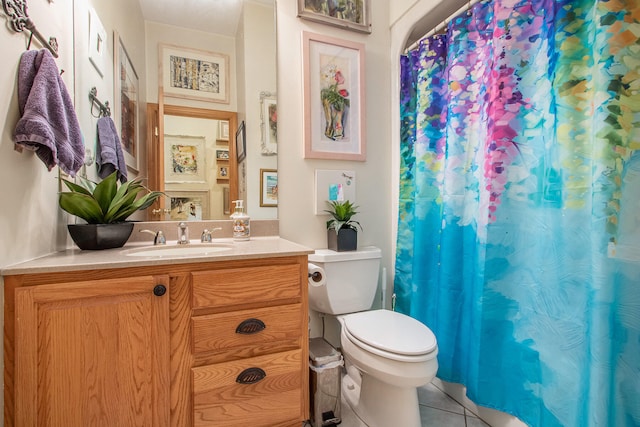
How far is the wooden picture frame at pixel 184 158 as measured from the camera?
1451mm

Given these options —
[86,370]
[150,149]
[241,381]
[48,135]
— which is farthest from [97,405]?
[150,149]

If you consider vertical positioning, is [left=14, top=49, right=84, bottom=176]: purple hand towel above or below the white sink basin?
above

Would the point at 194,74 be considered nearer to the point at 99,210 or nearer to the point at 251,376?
the point at 99,210

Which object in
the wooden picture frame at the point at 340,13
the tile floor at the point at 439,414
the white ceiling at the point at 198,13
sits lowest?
the tile floor at the point at 439,414

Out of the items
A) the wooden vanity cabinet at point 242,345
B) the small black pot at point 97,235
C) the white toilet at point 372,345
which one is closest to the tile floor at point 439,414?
the white toilet at point 372,345

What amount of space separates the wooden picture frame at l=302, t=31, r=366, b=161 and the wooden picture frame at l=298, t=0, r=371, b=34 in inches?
3.7

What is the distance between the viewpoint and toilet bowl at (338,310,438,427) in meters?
1.07

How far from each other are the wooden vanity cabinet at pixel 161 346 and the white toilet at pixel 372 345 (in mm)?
261

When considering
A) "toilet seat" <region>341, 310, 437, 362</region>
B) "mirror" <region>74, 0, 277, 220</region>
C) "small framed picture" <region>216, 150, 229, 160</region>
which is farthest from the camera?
"small framed picture" <region>216, 150, 229, 160</region>

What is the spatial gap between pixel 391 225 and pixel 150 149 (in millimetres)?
1438

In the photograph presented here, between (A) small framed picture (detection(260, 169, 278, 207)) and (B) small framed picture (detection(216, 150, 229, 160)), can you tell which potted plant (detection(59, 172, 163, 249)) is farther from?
(A) small framed picture (detection(260, 169, 278, 207))

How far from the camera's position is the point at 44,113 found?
33.8 inches

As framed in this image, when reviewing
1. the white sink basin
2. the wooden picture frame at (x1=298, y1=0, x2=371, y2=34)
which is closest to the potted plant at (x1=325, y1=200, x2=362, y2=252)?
the white sink basin

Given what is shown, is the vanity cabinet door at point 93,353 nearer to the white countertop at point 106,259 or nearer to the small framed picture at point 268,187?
the white countertop at point 106,259
